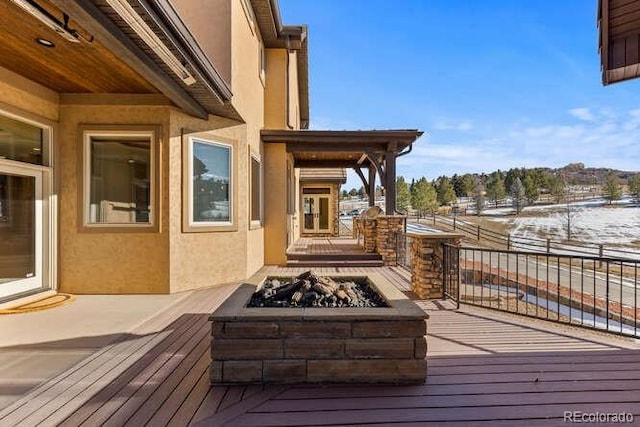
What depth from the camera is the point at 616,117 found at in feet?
280

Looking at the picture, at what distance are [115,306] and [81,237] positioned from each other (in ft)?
4.76

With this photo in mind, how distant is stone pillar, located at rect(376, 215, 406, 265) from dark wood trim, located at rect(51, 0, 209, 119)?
18.0ft

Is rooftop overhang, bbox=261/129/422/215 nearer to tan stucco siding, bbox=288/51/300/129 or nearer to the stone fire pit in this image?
tan stucco siding, bbox=288/51/300/129

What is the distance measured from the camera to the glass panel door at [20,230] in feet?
16.1

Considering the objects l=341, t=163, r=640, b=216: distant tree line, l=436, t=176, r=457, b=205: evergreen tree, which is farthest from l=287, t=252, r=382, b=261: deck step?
l=436, t=176, r=457, b=205: evergreen tree

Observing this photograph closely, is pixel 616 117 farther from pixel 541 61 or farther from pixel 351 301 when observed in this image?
pixel 351 301

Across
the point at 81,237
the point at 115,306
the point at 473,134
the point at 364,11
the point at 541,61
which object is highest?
the point at 473,134

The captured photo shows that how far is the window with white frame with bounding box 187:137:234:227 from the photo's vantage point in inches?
235

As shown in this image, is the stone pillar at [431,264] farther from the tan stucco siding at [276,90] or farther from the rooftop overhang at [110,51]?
the tan stucco siding at [276,90]

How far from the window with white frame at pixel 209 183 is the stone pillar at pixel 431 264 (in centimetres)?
339

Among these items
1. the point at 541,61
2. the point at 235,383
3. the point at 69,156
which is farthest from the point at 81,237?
the point at 541,61

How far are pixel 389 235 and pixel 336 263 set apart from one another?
1448mm


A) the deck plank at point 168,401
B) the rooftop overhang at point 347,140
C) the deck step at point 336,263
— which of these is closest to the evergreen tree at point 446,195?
the rooftop overhang at point 347,140

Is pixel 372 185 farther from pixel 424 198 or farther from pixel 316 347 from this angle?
pixel 424 198
